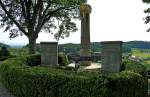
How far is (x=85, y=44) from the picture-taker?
83.0 feet

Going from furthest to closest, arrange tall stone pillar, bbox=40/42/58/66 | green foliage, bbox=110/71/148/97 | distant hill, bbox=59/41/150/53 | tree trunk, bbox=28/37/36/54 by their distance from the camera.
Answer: distant hill, bbox=59/41/150/53, tree trunk, bbox=28/37/36/54, tall stone pillar, bbox=40/42/58/66, green foliage, bbox=110/71/148/97

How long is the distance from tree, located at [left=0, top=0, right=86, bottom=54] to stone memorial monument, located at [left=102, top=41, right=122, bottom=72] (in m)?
20.9

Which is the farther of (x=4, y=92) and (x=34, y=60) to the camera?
(x=34, y=60)

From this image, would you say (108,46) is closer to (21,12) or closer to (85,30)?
→ (85,30)

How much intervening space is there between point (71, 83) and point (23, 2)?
1139 inches

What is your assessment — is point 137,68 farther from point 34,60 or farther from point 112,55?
point 34,60

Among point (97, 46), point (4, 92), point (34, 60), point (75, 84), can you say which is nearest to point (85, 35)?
point (34, 60)

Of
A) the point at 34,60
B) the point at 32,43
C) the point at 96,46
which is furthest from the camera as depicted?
the point at 96,46

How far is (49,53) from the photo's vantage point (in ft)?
73.5

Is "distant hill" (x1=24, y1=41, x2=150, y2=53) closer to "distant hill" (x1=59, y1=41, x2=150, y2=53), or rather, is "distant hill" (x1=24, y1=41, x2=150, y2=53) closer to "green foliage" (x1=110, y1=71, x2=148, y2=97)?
"distant hill" (x1=59, y1=41, x2=150, y2=53)

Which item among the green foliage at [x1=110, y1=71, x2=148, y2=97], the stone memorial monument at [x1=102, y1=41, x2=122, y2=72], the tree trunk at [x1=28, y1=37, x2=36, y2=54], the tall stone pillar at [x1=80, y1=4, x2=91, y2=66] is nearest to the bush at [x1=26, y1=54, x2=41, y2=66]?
the tall stone pillar at [x1=80, y1=4, x2=91, y2=66]

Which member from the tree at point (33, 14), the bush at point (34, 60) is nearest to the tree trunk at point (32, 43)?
the tree at point (33, 14)

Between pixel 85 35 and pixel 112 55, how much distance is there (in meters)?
7.94

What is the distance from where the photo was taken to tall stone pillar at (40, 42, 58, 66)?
22.2 meters
